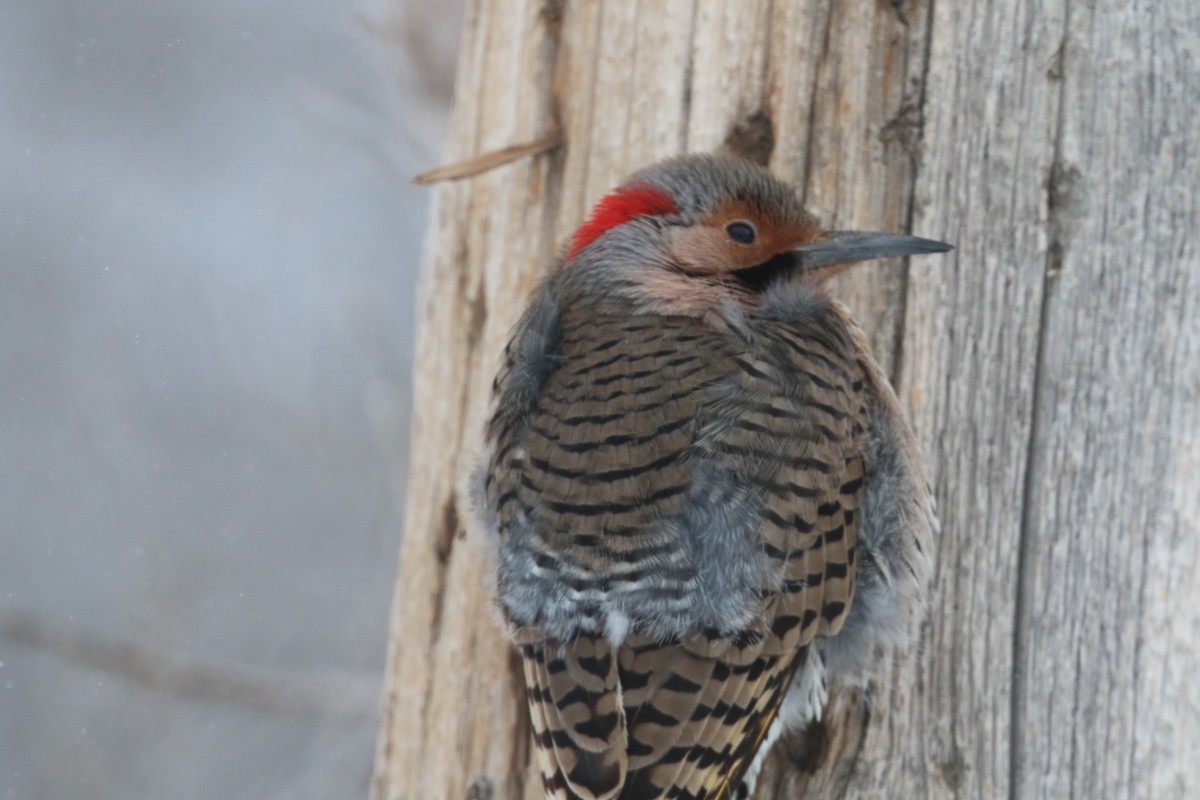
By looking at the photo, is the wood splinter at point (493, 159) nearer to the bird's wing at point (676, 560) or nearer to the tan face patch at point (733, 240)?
the tan face patch at point (733, 240)

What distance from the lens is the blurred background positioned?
5051mm

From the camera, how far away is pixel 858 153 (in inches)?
111

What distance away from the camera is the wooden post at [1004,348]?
2535 mm

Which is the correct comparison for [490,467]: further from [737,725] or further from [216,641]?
[216,641]

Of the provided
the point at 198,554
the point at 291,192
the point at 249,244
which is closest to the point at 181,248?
the point at 249,244

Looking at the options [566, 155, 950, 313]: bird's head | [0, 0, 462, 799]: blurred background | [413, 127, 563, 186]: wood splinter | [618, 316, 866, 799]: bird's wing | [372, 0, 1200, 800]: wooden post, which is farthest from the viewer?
[0, 0, 462, 799]: blurred background

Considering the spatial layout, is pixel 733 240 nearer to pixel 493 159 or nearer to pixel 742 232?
pixel 742 232

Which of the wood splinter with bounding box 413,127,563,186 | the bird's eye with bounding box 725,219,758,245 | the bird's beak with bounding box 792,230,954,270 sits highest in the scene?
the wood splinter with bounding box 413,127,563,186

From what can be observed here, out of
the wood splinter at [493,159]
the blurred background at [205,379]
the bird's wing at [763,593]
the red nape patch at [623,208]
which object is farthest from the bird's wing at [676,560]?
the blurred background at [205,379]

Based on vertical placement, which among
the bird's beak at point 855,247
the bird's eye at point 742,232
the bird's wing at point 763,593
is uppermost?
the bird's eye at point 742,232

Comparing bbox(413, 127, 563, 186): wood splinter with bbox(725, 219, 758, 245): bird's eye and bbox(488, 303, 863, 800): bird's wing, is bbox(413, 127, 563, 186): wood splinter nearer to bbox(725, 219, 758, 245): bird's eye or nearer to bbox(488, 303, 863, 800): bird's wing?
bbox(725, 219, 758, 245): bird's eye

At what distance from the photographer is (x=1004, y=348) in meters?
2.67

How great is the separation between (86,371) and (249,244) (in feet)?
2.68

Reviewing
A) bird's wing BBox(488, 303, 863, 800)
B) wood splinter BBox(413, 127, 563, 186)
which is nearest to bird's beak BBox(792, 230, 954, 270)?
bird's wing BBox(488, 303, 863, 800)
